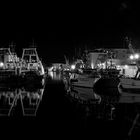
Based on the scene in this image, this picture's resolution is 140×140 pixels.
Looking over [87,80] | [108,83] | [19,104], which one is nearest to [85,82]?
[87,80]

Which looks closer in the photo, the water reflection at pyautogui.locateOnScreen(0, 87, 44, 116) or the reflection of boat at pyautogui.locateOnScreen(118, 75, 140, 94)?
the water reflection at pyautogui.locateOnScreen(0, 87, 44, 116)

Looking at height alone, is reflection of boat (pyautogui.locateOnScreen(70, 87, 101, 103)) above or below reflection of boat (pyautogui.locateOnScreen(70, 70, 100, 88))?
below

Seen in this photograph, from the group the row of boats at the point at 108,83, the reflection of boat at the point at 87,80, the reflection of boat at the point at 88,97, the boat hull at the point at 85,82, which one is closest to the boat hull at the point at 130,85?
the row of boats at the point at 108,83

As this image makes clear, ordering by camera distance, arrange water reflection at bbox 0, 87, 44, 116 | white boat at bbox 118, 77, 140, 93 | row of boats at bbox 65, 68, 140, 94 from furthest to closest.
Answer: row of boats at bbox 65, 68, 140, 94
white boat at bbox 118, 77, 140, 93
water reflection at bbox 0, 87, 44, 116

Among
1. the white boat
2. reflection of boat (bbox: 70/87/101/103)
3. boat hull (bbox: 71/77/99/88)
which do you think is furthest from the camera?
boat hull (bbox: 71/77/99/88)

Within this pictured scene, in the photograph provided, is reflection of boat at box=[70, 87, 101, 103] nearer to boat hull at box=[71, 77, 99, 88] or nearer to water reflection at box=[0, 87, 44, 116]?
water reflection at box=[0, 87, 44, 116]

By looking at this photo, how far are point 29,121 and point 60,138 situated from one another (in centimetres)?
446

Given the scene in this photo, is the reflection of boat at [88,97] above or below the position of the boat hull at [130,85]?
below

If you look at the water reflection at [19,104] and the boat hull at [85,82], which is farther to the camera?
the boat hull at [85,82]

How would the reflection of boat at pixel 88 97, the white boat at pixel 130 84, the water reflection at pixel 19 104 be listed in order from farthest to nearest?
the white boat at pixel 130 84 → the reflection of boat at pixel 88 97 → the water reflection at pixel 19 104

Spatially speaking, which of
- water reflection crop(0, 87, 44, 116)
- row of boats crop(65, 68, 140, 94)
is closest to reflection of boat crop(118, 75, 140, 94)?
row of boats crop(65, 68, 140, 94)

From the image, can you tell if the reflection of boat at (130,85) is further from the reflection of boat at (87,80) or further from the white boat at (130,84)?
the reflection of boat at (87,80)

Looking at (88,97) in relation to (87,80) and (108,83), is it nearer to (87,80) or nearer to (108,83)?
(108,83)

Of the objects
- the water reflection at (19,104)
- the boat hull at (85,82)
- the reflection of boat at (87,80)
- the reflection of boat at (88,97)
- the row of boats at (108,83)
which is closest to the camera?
the water reflection at (19,104)
